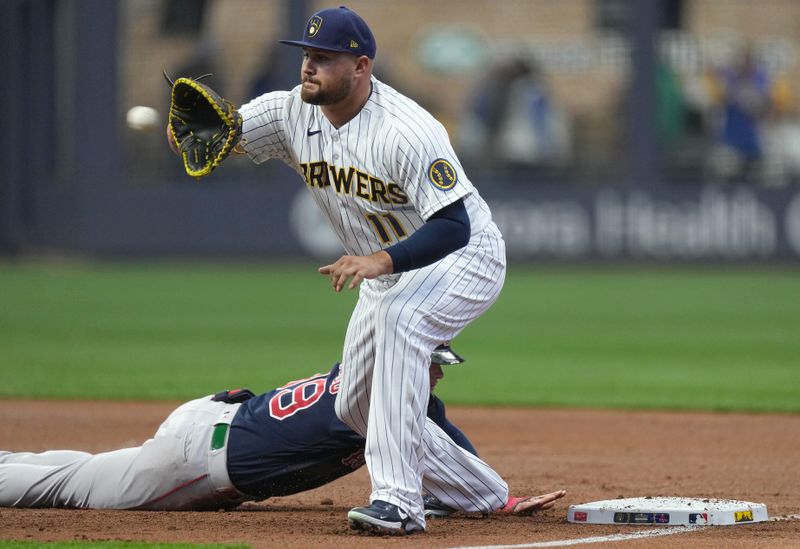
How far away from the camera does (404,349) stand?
3.91 m

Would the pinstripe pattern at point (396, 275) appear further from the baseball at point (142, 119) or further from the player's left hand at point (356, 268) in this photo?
the baseball at point (142, 119)

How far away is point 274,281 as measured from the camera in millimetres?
16469

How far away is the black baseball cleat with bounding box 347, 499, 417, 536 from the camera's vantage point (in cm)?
385

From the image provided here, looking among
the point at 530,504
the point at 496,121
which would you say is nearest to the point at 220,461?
the point at 530,504

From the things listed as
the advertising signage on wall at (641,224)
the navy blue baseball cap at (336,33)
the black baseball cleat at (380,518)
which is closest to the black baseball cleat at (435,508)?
the black baseball cleat at (380,518)

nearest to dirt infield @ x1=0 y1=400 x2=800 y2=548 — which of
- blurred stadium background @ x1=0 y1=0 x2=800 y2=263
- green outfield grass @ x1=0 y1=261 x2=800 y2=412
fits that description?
green outfield grass @ x1=0 y1=261 x2=800 y2=412

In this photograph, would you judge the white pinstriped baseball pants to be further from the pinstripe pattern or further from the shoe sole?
the shoe sole

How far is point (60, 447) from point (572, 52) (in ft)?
48.4

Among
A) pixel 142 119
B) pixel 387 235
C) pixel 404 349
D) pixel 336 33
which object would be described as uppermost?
pixel 336 33

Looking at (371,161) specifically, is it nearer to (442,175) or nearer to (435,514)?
(442,175)

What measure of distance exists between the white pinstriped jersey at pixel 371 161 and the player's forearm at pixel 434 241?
36 mm

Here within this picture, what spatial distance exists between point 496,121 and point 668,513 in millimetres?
15116

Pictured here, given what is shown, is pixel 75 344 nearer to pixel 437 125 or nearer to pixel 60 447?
pixel 60 447

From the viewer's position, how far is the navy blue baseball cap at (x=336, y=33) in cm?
397
